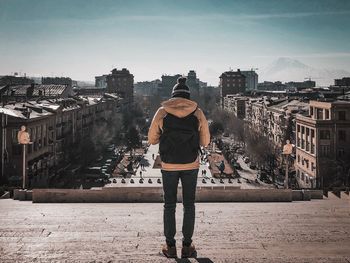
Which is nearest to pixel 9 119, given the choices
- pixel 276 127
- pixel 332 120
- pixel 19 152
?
pixel 19 152

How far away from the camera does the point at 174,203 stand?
6.05 m

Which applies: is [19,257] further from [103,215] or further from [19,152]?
[19,152]

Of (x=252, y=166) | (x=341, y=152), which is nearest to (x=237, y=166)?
(x=252, y=166)

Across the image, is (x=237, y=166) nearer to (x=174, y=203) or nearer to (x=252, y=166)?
(x=252, y=166)

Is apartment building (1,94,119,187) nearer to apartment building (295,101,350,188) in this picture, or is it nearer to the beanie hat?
apartment building (295,101,350,188)

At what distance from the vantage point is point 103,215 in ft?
30.1

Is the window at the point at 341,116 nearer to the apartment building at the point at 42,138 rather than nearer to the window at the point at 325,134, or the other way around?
the window at the point at 325,134

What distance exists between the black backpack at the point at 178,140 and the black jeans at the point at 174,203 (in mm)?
212

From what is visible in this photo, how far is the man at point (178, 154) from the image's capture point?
5.96 metres

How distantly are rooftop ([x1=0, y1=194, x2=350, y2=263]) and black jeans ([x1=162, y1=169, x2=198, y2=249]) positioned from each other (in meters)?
0.35

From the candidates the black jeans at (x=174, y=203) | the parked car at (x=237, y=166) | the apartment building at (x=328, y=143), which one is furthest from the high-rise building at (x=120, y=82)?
the black jeans at (x=174, y=203)

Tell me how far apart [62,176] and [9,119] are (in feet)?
38.8

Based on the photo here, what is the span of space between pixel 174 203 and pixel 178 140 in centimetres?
88

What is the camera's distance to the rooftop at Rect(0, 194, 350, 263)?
605cm
